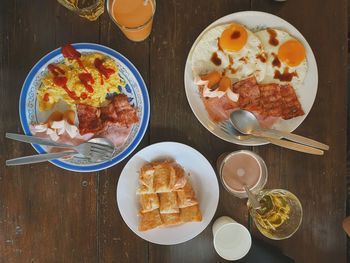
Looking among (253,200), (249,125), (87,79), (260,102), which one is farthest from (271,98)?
(87,79)

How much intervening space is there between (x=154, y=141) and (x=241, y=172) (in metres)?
0.32

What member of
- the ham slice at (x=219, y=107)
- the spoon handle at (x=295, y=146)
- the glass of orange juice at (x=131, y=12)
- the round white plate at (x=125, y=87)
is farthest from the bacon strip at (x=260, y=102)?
the glass of orange juice at (x=131, y=12)

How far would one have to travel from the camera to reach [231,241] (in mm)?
1260

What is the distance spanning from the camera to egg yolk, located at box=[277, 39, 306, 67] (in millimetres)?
1263

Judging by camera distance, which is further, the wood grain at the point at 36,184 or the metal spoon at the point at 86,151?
the wood grain at the point at 36,184

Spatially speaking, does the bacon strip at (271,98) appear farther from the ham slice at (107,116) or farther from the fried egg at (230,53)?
the ham slice at (107,116)

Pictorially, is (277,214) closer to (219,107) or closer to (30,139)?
(219,107)

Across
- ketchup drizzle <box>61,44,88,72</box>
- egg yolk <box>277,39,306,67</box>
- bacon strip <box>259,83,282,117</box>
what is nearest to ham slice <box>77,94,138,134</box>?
ketchup drizzle <box>61,44,88,72</box>

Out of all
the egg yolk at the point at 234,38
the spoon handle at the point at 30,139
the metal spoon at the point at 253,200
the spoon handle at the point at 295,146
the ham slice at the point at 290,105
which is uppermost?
the egg yolk at the point at 234,38

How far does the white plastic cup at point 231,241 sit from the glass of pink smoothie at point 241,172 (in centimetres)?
12

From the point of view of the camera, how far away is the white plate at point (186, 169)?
126 cm

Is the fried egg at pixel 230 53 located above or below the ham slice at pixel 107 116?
above

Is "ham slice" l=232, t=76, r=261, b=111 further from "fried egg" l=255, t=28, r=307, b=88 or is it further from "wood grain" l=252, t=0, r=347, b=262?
"wood grain" l=252, t=0, r=347, b=262

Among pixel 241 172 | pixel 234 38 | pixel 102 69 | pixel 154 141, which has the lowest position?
pixel 241 172
